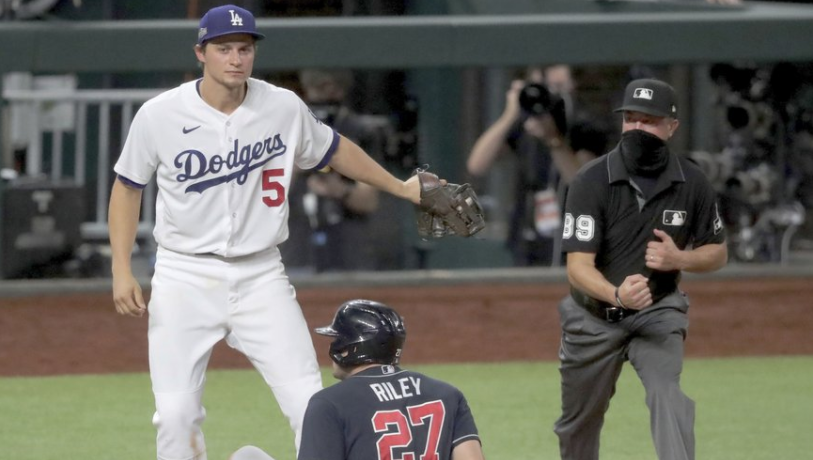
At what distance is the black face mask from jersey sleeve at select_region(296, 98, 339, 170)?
1.13 m

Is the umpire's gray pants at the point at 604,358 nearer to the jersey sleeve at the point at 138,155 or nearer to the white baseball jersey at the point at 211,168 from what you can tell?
the white baseball jersey at the point at 211,168

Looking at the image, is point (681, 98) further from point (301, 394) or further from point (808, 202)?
point (301, 394)

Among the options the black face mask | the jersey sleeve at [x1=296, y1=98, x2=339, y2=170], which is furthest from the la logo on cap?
the jersey sleeve at [x1=296, y1=98, x2=339, y2=170]

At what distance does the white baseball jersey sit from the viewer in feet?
16.2

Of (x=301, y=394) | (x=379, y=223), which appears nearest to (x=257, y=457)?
(x=301, y=394)

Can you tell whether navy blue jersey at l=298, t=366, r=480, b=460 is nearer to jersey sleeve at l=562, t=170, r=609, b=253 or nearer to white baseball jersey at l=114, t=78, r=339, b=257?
white baseball jersey at l=114, t=78, r=339, b=257

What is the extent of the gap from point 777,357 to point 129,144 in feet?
19.2

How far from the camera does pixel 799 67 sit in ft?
32.3

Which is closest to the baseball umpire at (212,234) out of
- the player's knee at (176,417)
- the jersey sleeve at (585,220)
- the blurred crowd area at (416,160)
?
the player's knee at (176,417)

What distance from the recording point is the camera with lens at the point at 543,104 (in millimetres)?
9609

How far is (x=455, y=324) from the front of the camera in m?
9.41

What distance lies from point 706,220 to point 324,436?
2.32 metres

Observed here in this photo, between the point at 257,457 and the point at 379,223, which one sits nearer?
the point at 257,457

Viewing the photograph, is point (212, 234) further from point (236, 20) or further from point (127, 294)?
point (236, 20)
